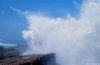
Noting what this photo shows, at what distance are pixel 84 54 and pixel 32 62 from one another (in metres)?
57.6

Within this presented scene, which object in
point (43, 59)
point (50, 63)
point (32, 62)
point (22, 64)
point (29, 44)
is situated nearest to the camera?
point (22, 64)

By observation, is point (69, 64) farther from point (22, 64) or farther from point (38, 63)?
point (22, 64)

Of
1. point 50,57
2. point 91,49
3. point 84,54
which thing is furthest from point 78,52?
point 50,57

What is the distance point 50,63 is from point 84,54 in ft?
132

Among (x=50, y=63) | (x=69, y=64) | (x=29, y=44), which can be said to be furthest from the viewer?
(x=29, y=44)

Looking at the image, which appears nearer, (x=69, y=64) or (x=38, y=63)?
(x=38, y=63)

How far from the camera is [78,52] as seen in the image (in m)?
101

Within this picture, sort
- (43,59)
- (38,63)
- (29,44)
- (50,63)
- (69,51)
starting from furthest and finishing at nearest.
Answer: (29,44) < (69,51) < (50,63) < (43,59) < (38,63)

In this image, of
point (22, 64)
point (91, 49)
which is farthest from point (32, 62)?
point (91, 49)

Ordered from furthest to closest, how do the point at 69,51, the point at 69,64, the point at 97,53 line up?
the point at 97,53 → the point at 69,51 → the point at 69,64

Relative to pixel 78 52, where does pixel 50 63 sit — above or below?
below

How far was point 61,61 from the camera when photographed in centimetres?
7525

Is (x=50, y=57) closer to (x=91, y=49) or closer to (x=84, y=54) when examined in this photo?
(x=84, y=54)

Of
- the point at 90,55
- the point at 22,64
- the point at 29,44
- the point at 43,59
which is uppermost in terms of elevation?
the point at 29,44
